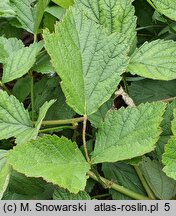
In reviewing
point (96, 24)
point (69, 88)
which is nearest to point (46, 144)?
point (69, 88)

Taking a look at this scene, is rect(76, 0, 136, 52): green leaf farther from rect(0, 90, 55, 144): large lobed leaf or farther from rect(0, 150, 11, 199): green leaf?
rect(0, 150, 11, 199): green leaf

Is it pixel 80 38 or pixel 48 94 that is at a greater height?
pixel 80 38

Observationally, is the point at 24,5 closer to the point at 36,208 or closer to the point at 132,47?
the point at 132,47

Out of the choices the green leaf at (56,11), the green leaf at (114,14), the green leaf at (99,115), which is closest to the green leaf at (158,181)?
the green leaf at (99,115)

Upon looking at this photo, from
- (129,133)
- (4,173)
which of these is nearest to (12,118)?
(4,173)

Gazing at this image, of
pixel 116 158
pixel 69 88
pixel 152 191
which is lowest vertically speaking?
pixel 152 191

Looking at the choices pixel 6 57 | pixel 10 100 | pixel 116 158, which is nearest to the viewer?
pixel 116 158

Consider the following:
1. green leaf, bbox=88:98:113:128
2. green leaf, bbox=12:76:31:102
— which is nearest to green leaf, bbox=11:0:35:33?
green leaf, bbox=12:76:31:102
